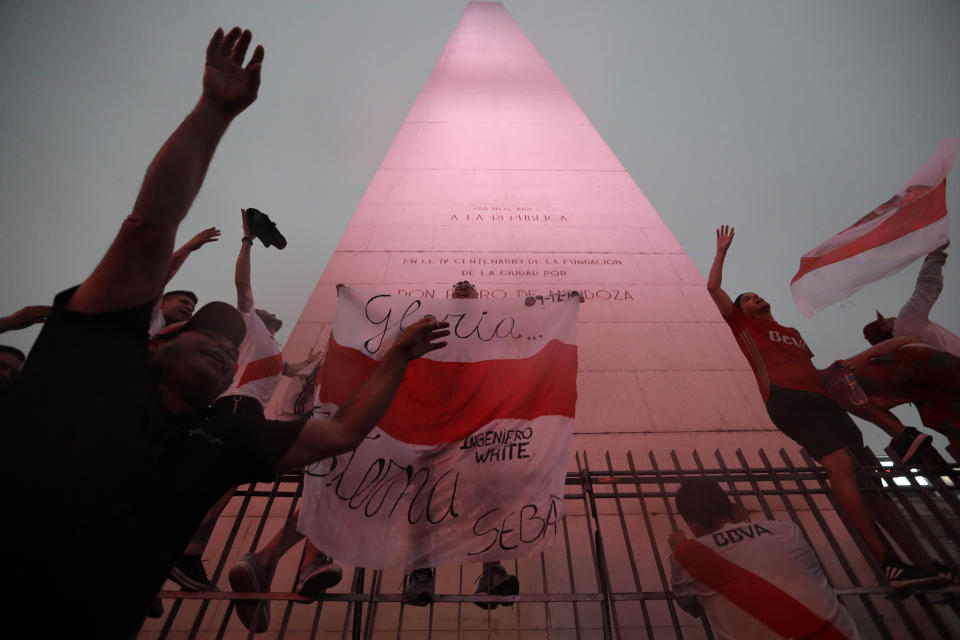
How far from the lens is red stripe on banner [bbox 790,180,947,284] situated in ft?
12.3

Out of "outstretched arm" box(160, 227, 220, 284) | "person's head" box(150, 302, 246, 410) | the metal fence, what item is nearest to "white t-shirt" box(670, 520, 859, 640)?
the metal fence

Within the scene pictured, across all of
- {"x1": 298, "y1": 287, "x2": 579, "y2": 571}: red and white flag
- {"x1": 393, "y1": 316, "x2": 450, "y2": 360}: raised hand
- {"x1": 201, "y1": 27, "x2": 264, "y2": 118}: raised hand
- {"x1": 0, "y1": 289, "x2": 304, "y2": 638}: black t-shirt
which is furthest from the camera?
{"x1": 298, "y1": 287, "x2": 579, "y2": 571}: red and white flag

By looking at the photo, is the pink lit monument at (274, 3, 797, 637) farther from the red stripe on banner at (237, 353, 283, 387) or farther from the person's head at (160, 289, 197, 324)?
the person's head at (160, 289, 197, 324)

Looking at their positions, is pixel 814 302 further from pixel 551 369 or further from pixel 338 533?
pixel 338 533

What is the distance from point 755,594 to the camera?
2.29 metres

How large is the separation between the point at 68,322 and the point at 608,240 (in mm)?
6753

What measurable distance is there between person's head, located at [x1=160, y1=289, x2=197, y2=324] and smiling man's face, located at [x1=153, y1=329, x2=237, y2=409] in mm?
2284

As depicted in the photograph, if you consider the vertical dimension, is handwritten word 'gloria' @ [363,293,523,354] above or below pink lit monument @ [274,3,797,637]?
below

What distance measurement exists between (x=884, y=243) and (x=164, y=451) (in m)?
5.19

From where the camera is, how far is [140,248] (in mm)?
1306

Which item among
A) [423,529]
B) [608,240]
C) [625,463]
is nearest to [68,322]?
[423,529]

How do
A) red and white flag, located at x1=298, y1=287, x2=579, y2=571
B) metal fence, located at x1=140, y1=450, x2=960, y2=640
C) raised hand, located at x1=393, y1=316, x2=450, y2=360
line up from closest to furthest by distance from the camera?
raised hand, located at x1=393, y1=316, x2=450, y2=360, red and white flag, located at x1=298, y1=287, x2=579, y2=571, metal fence, located at x1=140, y1=450, x2=960, y2=640

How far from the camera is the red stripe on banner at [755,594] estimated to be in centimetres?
213

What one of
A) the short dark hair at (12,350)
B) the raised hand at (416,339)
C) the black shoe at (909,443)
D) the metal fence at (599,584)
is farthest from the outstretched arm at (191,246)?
the black shoe at (909,443)
